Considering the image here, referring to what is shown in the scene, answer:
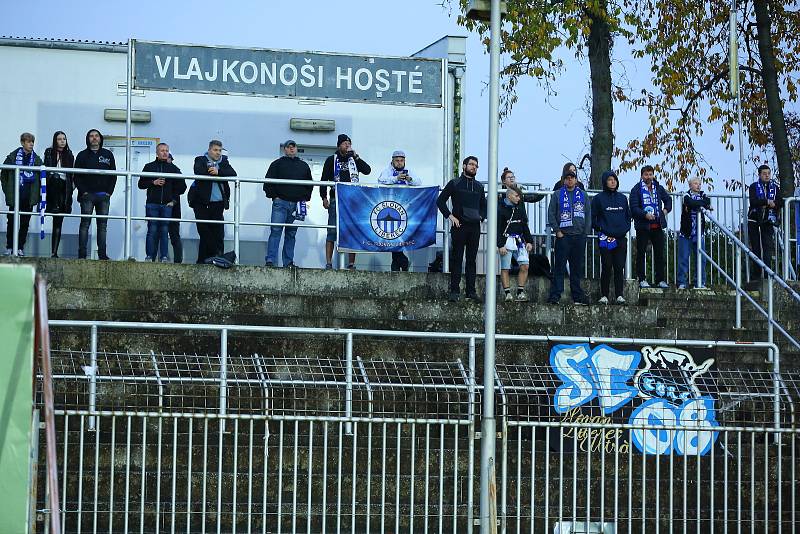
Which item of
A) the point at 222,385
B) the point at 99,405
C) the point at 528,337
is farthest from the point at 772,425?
the point at 99,405

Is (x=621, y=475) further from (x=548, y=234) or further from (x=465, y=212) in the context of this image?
(x=548, y=234)

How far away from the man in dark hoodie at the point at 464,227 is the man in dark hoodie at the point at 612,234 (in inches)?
62.5

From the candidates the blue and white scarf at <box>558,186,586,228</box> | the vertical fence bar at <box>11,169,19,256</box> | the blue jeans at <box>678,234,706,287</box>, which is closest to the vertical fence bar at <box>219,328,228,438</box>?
the vertical fence bar at <box>11,169,19,256</box>

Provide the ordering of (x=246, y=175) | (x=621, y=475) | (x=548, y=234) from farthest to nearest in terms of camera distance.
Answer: (x=246, y=175) < (x=548, y=234) < (x=621, y=475)

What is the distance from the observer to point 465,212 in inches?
675

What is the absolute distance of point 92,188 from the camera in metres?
17.8

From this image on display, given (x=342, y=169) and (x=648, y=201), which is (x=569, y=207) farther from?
(x=342, y=169)

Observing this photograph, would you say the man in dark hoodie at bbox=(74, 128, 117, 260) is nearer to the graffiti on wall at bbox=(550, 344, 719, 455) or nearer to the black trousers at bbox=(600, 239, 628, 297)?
the black trousers at bbox=(600, 239, 628, 297)

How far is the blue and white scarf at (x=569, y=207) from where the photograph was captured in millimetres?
17594

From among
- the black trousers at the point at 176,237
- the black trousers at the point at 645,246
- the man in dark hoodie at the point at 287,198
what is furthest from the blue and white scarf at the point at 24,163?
the black trousers at the point at 645,246

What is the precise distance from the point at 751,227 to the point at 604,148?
14.5 ft

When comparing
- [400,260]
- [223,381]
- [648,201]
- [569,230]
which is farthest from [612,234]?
[223,381]

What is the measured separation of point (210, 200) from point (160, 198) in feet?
2.19

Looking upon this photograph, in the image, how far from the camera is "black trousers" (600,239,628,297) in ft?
57.4
